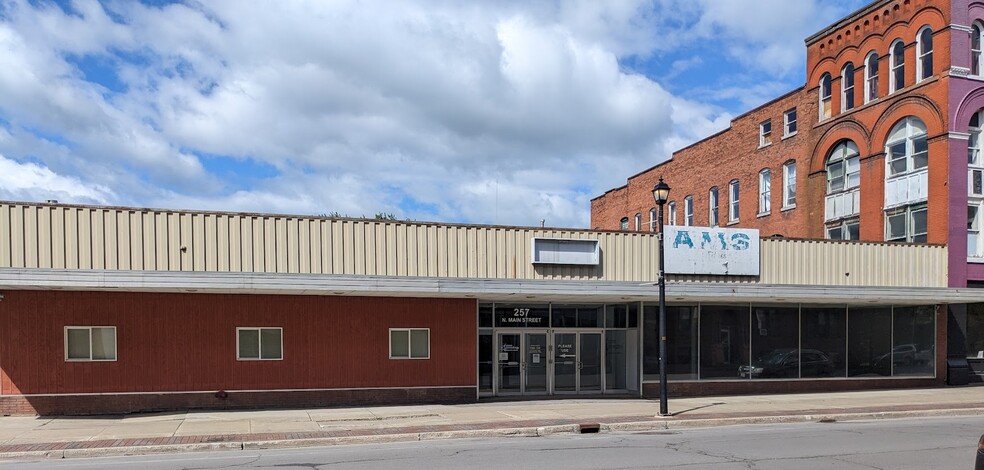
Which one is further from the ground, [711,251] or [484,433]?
[711,251]

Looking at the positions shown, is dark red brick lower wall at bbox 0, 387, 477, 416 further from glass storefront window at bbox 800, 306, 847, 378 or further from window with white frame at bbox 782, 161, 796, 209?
window with white frame at bbox 782, 161, 796, 209

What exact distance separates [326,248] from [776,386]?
13.4m

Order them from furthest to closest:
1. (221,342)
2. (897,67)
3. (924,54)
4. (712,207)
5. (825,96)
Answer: (712,207)
(825,96)
(897,67)
(924,54)
(221,342)

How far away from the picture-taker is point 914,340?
23.7m

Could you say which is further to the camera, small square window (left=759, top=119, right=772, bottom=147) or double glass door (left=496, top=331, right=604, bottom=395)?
small square window (left=759, top=119, right=772, bottom=147)

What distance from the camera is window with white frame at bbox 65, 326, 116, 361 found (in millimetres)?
16703

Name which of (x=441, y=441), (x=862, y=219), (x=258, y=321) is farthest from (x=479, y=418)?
(x=862, y=219)

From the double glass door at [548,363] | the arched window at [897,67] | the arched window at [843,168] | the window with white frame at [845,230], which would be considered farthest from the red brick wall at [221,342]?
the arched window at [897,67]

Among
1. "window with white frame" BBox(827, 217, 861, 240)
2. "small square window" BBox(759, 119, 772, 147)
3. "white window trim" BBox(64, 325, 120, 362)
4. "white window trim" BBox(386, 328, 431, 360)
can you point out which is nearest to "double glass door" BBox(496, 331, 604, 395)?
"white window trim" BBox(386, 328, 431, 360)

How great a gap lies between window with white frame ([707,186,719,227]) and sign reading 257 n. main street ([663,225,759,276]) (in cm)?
1535

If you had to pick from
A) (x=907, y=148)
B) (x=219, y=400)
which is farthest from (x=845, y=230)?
(x=219, y=400)

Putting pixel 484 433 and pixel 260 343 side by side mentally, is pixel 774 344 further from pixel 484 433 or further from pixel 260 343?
pixel 260 343

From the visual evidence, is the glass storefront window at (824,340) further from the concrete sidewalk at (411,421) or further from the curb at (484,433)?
the curb at (484,433)

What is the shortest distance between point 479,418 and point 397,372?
3674mm
